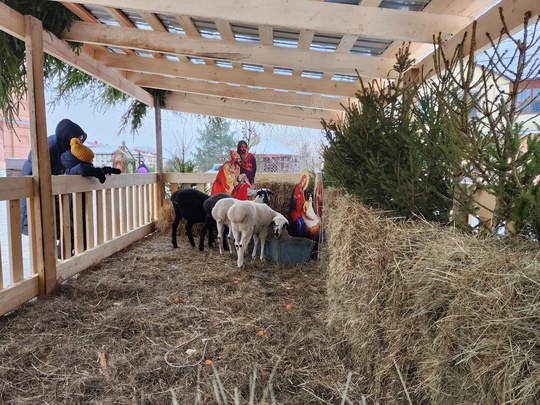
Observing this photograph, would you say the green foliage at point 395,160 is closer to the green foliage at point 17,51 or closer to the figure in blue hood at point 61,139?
the figure in blue hood at point 61,139

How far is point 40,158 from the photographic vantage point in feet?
10.4

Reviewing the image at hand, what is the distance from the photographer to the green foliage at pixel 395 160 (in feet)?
7.29

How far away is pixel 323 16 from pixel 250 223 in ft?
7.82

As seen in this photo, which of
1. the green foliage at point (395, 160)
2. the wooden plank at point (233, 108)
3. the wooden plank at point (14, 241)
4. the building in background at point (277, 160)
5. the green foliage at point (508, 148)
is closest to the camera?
the green foliage at point (508, 148)

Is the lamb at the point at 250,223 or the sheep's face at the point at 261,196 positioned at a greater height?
the sheep's face at the point at 261,196

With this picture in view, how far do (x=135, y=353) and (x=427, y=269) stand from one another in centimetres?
194

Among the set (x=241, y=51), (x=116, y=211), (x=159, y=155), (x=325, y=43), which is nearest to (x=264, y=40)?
(x=241, y=51)

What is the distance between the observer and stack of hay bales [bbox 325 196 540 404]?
888 mm

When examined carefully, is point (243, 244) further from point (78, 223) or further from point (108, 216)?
point (108, 216)

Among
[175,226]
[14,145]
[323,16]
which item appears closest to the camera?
[323,16]

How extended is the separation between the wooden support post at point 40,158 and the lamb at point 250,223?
1.86 metres

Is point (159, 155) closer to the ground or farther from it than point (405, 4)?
closer to the ground

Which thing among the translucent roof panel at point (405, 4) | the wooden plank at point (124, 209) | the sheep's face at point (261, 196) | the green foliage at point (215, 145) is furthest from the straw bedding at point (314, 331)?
the green foliage at point (215, 145)

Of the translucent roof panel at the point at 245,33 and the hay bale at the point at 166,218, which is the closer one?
the translucent roof panel at the point at 245,33
